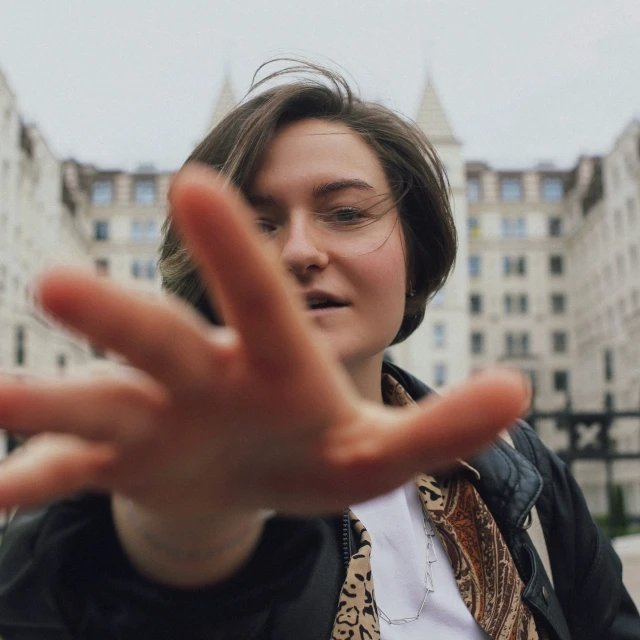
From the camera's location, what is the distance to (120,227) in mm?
54594

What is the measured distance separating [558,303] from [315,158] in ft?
177

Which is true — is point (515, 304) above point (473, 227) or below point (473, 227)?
below

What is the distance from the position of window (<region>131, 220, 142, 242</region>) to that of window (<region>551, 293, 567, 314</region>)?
3021 centimetres

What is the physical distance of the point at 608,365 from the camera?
44.4 metres

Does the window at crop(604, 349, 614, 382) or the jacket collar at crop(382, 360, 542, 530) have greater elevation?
the jacket collar at crop(382, 360, 542, 530)

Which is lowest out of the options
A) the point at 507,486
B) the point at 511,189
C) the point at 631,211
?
the point at 507,486

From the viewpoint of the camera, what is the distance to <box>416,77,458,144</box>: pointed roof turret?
49.0 meters

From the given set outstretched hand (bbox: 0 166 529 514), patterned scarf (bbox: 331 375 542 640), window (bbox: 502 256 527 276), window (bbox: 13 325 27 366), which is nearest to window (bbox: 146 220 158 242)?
window (bbox: 13 325 27 366)

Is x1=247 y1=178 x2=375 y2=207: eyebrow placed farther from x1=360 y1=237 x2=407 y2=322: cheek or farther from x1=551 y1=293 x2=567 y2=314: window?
x1=551 y1=293 x2=567 y2=314: window

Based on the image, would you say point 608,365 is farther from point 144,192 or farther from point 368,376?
point 368,376

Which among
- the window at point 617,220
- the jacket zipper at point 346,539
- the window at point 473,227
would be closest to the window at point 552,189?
the window at point 473,227

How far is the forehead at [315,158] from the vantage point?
161 cm

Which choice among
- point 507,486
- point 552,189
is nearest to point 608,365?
point 552,189

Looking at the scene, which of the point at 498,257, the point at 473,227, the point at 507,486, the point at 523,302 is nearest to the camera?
the point at 507,486
